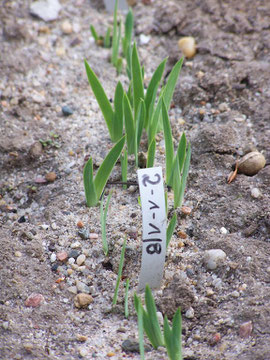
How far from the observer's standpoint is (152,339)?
143 centimetres

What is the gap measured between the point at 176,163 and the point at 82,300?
0.55m

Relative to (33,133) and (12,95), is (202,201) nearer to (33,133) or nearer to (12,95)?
(33,133)

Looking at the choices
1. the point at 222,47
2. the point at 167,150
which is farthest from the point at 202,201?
the point at 222,47

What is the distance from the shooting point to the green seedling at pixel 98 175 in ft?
5.54

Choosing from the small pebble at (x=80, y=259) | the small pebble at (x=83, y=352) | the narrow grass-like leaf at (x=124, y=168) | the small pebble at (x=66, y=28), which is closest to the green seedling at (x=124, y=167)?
the narrow grass-like leaf at (x=124, y=168)

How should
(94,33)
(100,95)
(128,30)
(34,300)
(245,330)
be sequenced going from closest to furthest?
(245,330) < (34,300) < (100,95) < (128,30) < (94,33)

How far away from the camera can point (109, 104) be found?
6.32 feet

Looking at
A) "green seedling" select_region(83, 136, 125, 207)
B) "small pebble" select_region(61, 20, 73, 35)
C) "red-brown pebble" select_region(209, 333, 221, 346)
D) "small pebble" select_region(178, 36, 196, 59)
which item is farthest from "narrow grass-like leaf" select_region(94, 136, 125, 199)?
"small pebble" select_region(61, 20, 73, 35)

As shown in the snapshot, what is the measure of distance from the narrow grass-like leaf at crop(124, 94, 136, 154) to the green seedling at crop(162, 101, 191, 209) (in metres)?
0.16

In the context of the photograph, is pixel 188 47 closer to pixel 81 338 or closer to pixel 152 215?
pixel 152 215

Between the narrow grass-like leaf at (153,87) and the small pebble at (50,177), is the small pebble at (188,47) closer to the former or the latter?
the narrow grass-like leaf at (153,87)

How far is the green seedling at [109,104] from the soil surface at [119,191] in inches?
5.8

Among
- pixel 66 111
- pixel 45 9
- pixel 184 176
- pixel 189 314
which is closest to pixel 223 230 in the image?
pixel 184 176

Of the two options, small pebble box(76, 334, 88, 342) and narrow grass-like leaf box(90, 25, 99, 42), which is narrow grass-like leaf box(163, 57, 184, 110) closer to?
narrow grass-like leaf box(90, 25, 99, 42)
